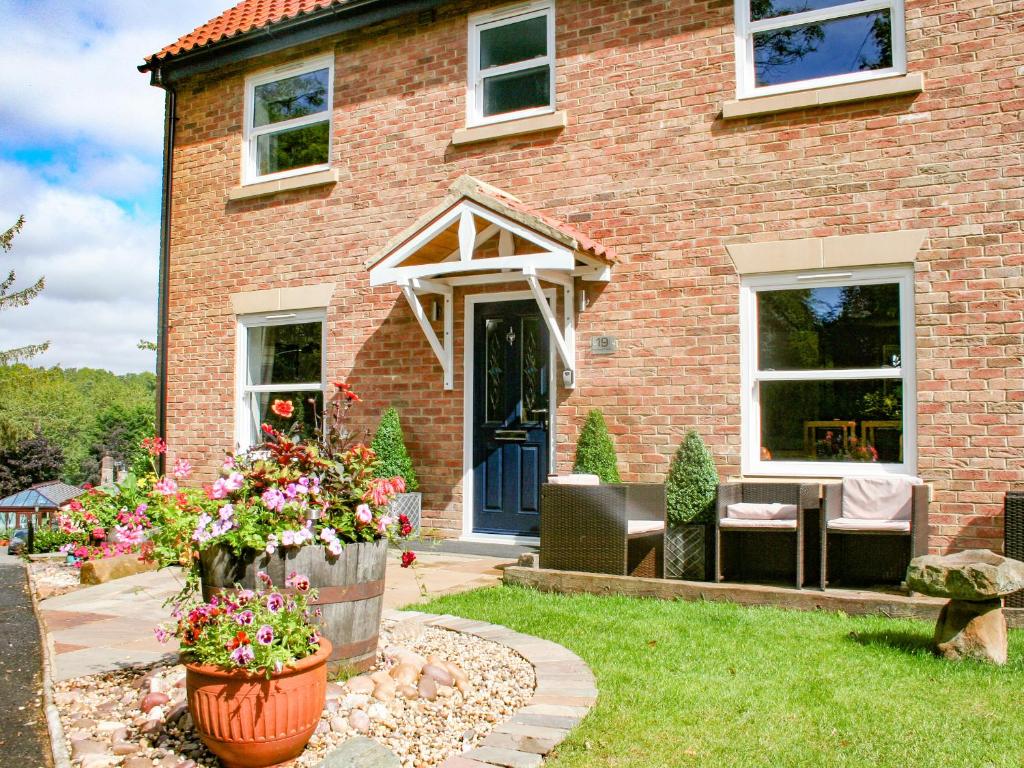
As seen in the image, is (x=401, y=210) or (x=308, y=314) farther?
(x=308, y=314)

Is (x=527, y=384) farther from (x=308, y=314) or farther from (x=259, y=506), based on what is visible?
(x=259, y=506)

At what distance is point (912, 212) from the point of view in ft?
22.2

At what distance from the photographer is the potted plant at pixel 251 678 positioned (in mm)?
3078

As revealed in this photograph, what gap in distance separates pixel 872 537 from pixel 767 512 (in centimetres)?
73

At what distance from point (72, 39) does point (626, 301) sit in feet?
28.1

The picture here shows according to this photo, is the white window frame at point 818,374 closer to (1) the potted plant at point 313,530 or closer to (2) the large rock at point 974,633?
(2) the large rock at point 974,633

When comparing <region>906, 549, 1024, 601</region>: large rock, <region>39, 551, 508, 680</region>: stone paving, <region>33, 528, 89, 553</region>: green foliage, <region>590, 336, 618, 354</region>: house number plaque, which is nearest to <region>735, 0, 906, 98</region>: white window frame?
<region>590, 336, 618, 354</region>: house number plaque

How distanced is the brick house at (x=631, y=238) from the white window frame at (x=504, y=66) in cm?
3

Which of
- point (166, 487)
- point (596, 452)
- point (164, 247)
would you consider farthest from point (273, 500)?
point (164, 247)

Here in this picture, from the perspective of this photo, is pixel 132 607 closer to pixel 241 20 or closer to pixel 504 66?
pixel 504 66

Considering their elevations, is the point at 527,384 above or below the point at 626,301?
below

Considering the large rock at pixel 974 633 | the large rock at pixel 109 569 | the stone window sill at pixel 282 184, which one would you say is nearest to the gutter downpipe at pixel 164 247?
the stone window sill at pixel 282 184

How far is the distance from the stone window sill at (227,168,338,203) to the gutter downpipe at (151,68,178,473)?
1158 millimetres

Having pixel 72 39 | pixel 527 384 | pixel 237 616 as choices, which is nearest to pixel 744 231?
pixel 527 384
